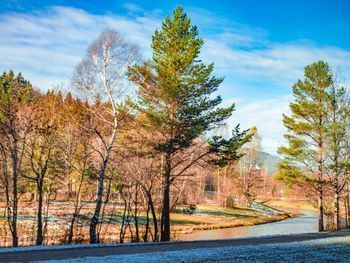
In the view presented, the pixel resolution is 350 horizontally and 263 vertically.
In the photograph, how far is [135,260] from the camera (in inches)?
404

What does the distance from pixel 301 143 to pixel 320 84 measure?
4.79m

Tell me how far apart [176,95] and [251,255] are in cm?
1005

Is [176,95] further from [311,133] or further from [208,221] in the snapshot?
[208,221]

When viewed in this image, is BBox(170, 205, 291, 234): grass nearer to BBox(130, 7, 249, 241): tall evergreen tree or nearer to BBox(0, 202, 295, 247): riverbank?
BBox(0, 202, 295, 247): riverbank

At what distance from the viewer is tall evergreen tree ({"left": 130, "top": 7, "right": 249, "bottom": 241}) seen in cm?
1881

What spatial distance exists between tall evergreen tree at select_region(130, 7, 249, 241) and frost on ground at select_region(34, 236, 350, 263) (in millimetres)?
6684

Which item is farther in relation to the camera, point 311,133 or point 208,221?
point 208,221

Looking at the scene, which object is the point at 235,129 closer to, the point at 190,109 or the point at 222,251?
the point at 190,109

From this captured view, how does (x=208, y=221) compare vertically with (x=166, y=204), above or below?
below

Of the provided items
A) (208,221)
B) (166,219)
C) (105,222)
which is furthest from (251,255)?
(208,221)

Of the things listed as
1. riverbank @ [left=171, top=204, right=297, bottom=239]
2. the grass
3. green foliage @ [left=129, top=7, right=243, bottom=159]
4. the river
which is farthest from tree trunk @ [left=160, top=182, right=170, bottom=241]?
the grass

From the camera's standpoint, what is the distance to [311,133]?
26.5 metres

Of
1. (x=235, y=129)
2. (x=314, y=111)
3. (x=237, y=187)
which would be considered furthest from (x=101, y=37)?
(x=237, y=187)

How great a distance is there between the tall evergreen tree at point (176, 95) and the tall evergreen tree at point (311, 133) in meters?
9.40
